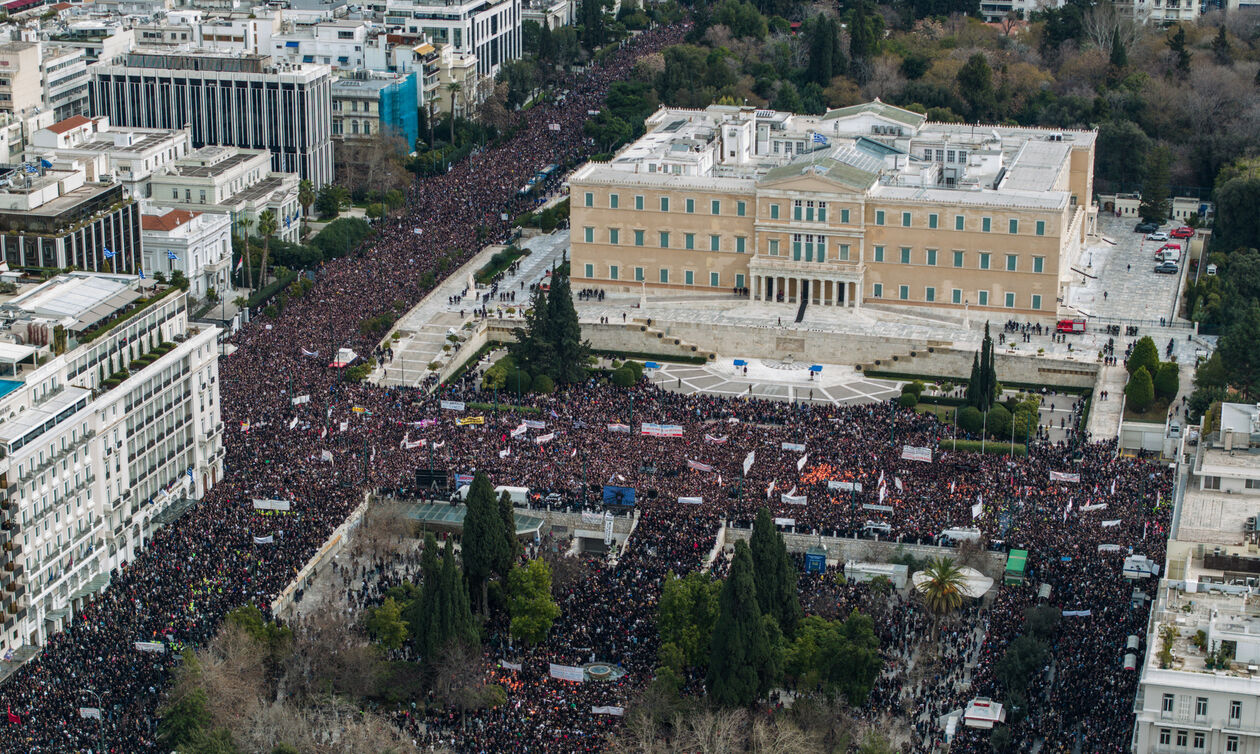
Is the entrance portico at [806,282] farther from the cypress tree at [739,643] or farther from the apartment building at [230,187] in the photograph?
the cypress tree at [739,643]

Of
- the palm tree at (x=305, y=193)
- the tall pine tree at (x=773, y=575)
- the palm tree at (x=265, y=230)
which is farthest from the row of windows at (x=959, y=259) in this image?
the tall pine tree at (x=773, y=575)

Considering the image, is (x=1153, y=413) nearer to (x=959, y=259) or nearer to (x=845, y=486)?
(x=959, y=259)

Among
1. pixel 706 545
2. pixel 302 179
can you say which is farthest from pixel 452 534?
pixel 302 179

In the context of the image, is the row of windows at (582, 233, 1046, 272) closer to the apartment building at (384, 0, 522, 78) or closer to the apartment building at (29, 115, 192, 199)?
the apartment building at (29, 115, 192, 199)

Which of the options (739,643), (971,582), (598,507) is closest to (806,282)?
(598,507)

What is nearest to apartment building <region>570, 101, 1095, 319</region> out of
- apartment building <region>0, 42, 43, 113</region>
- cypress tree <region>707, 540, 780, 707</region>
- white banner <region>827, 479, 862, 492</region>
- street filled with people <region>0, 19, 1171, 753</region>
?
street filled with people <region>0, 19, 1171, 753</region>

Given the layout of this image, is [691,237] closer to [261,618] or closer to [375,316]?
[375,316]
